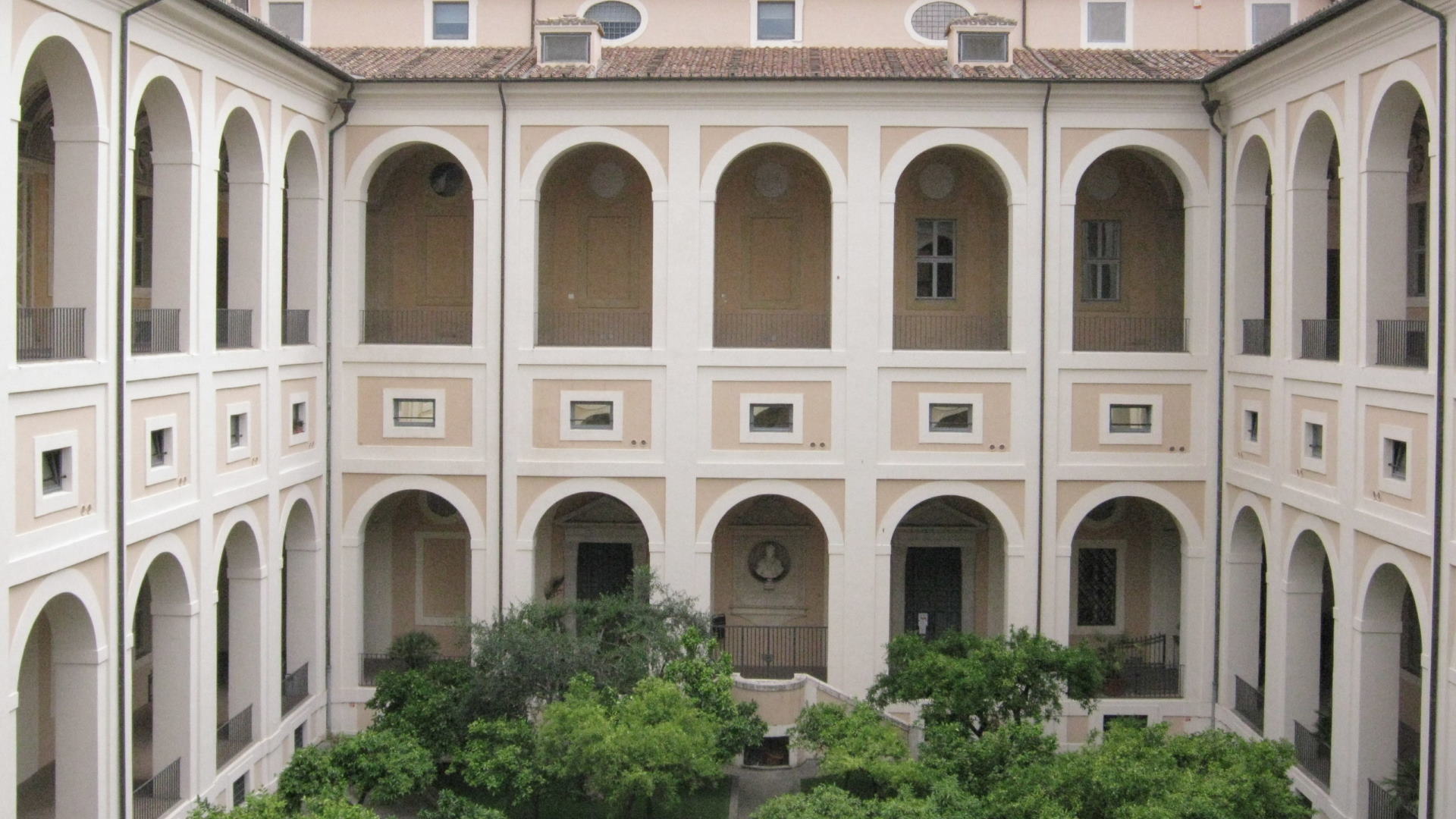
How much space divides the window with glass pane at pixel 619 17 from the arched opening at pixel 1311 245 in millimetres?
11366

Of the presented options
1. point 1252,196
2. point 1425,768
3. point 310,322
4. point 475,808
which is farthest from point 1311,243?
point 310,322

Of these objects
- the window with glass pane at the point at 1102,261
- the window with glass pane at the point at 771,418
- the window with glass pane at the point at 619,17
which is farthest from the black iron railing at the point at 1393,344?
the window with glass pane at the point at 619,17

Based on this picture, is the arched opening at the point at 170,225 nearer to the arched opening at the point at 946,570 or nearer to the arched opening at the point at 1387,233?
the arched opening at the point at 946,570

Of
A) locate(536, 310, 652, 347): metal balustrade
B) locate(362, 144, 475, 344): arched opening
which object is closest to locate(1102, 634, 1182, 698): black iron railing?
locate(536, 310, 652, 347): metal balustrade

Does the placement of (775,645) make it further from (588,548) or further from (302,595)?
(302,595)

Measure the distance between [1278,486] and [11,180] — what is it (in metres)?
15.5

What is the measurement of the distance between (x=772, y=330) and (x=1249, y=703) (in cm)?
943

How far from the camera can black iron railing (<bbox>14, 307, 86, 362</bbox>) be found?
47.1ft

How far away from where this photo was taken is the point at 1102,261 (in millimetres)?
24688

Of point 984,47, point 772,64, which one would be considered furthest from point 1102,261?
point 772,64

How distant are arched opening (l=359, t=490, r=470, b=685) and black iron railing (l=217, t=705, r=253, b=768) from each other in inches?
222

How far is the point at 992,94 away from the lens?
2175cm

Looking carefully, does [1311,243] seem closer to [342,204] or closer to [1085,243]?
[1085,243]

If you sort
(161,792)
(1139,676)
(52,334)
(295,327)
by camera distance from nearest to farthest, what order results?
(52,334)
(161,792)
(295,327)
(1139,676)
